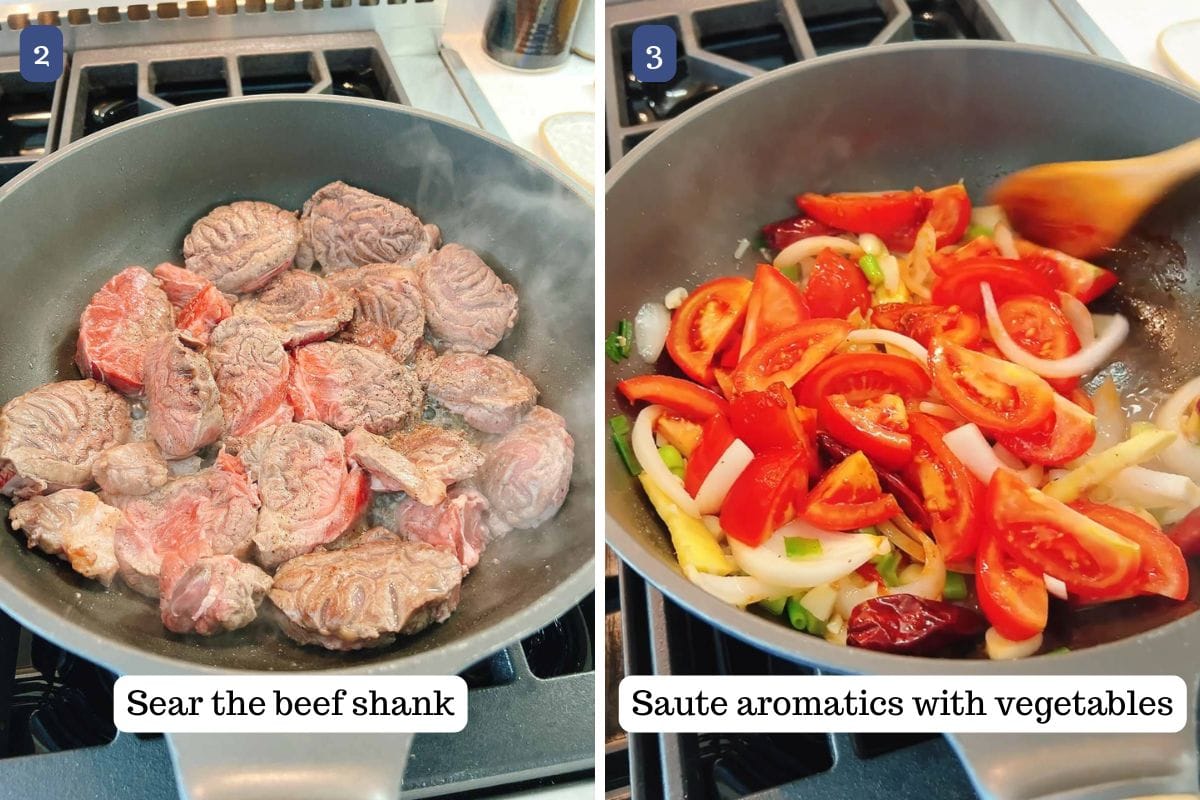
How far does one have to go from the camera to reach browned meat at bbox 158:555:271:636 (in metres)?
0.85

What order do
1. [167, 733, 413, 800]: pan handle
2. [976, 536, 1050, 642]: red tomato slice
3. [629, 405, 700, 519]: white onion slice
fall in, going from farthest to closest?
[629, 405, 700, 519]: white onion slice < [976, 536, 1050, 642]: red tomato slice < [167, 733, 413, 800]: pan handle

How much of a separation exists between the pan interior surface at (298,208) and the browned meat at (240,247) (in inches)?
2.8

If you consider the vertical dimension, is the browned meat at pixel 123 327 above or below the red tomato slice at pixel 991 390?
above

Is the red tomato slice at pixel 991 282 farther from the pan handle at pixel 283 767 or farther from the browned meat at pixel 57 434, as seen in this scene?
the browned meat at pixel 57 434

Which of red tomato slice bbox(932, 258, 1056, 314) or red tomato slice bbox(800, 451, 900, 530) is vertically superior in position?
Answer: red tomato slice bbox(932, 258, 1056, 314)

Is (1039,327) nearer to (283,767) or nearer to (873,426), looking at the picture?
(873,426)

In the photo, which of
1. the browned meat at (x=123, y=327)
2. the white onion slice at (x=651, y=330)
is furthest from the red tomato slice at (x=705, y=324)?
the browned meat at (x=123, y=327)

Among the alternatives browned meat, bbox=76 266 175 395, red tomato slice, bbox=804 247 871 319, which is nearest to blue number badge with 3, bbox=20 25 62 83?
browned meat, bbox=76 266 175 395

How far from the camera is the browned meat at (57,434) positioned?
93cm

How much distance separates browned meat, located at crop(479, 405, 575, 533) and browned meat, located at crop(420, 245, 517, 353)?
190mm

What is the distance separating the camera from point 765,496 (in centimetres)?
87

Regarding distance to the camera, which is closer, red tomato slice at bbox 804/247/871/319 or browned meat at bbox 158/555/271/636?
browned meat at bbox 158/555/271/636

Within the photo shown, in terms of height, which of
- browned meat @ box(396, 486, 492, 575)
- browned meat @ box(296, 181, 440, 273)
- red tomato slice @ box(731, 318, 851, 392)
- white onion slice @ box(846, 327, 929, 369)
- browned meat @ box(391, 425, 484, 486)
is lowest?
browned meat @ box(396, 486, 492, 575)

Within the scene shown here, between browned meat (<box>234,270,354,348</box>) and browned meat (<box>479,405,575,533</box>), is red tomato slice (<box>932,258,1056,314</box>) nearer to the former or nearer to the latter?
browned meat (<box>479,405,575,533</box>)
